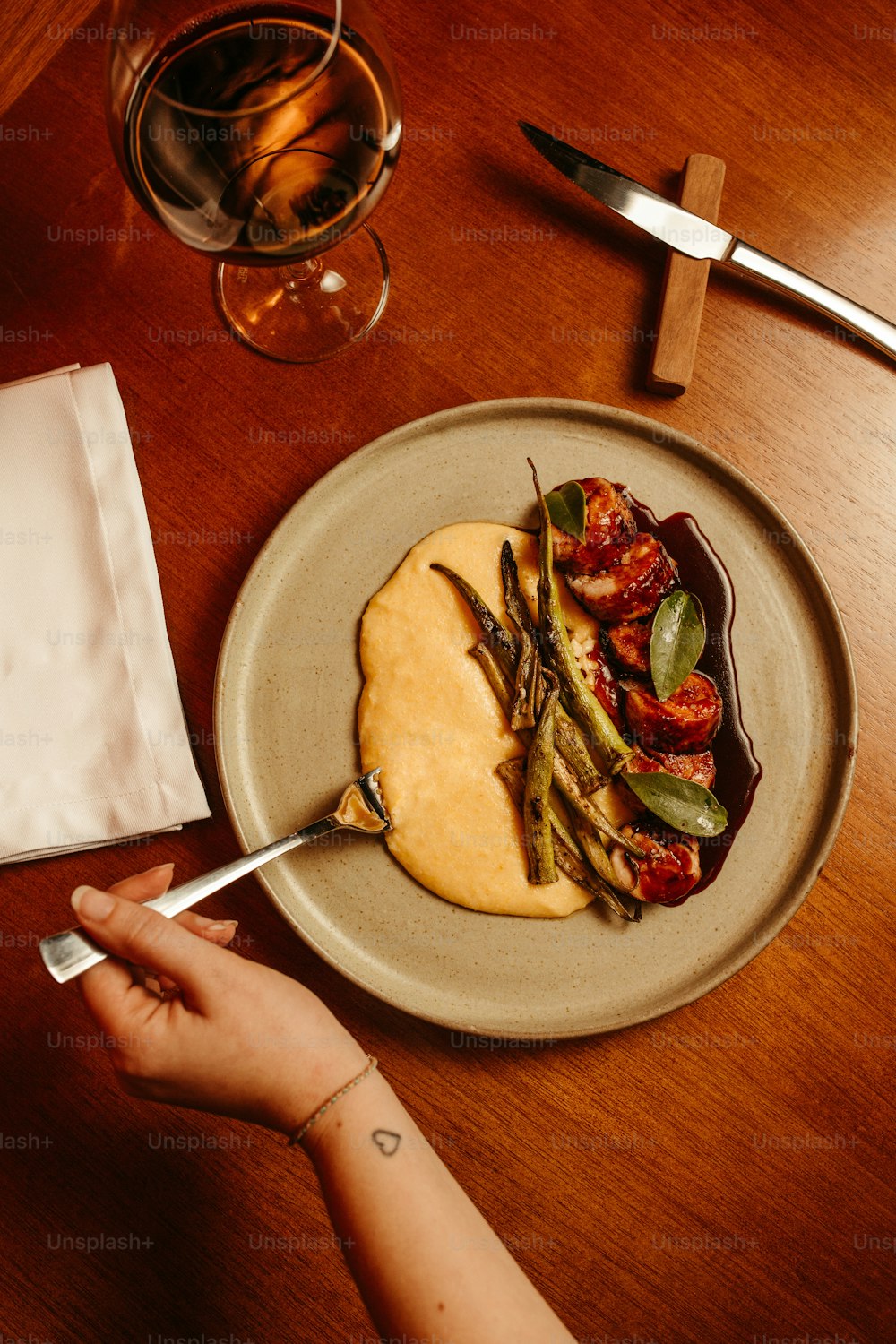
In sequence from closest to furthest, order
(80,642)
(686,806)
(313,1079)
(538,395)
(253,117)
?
(253,117)
(313,1079)
(686,806)
(80,642)
(538,395)

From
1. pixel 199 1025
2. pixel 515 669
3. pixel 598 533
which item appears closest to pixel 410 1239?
pixel 199 1025

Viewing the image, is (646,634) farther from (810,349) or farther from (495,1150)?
(495,1150)

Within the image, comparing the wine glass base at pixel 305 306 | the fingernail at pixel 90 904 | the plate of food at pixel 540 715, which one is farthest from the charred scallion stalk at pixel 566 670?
the fingernail at pixel 90 904

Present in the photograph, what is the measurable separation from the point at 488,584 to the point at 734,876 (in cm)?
63

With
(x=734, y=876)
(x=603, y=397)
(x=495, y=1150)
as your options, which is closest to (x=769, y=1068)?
(x=734, y=876)

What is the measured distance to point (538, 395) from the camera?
1.55m

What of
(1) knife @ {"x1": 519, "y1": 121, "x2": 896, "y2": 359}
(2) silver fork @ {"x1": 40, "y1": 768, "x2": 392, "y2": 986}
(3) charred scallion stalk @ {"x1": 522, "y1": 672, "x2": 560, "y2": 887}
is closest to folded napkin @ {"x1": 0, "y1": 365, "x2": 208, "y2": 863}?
(2) silver fork @ {"x1": 40, "y1": 768, "x2": 392, "y2": 986}

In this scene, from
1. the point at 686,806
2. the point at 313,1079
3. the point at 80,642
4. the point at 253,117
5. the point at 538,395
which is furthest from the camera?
the point at 538,395

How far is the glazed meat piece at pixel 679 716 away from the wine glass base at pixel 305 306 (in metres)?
0.81

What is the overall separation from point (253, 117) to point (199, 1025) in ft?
3.69

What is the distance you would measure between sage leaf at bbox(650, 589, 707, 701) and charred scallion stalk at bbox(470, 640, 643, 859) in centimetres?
20

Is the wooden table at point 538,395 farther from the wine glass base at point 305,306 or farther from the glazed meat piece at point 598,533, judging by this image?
the glazed meat piece at point 598,533

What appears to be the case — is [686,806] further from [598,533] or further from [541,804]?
[598,533]

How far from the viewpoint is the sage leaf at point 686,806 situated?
1.33 metres
